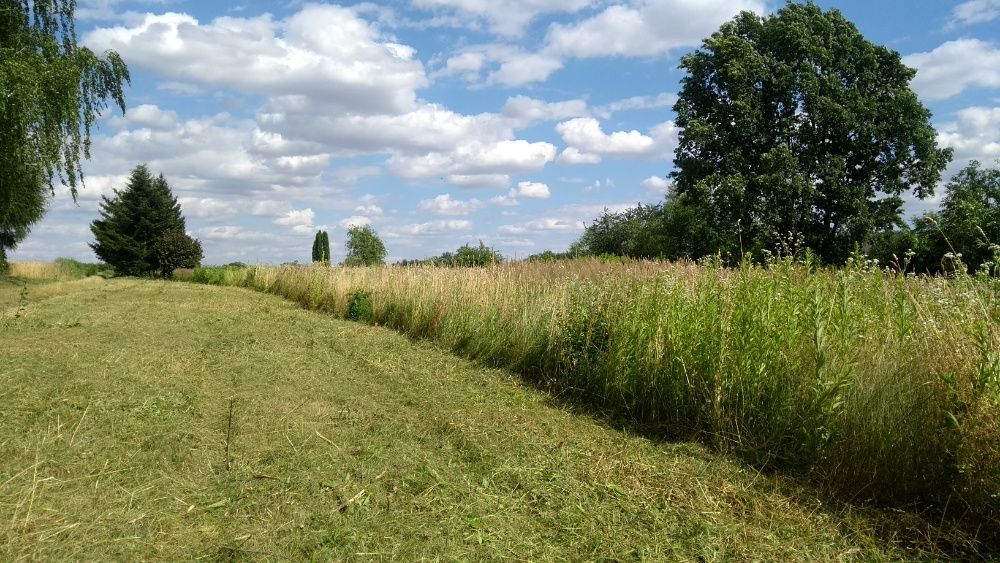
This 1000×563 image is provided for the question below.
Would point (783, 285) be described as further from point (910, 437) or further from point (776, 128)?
point (776, 128)

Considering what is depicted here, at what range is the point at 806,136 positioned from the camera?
2284 cm

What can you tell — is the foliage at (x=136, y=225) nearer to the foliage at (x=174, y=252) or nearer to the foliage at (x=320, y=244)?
the foliage at (x=174, y=252)

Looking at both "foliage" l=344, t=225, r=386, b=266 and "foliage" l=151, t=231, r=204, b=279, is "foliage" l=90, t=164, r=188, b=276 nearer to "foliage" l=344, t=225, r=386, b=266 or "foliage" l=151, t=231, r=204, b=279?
"foliage" l=151, t=231, r=204, b=279

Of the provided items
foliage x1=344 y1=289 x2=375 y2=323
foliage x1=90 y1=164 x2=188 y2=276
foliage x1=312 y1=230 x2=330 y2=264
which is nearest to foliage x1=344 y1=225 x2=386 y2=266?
foliage x1=312 y1=230 x2=330 y2=264

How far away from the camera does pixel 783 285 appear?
4.28 m

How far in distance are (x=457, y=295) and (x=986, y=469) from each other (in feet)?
22.6

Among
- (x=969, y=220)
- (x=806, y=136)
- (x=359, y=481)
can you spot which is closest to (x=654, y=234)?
(x=806, y=136)

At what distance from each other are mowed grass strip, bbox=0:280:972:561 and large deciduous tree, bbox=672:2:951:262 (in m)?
19.4

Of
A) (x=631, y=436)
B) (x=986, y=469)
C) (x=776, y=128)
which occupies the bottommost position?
(x=631, y=436)

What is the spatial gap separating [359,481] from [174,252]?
108ft

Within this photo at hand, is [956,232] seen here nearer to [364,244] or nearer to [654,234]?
[654,234]

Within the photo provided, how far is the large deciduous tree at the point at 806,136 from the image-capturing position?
22.4m

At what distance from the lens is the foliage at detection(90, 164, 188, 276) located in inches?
1355

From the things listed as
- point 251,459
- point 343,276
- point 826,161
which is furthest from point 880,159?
point 251,459
